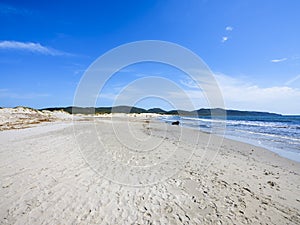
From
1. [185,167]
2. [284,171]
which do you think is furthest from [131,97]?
[284,171]

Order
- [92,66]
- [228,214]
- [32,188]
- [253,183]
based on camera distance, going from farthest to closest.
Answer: [92,66], [253,183], [32,188], [228,214]

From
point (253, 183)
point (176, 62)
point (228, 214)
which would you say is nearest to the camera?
point (228, 214)

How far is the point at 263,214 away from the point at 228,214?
0.89 metres

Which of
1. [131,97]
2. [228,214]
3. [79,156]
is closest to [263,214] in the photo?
[228,214]

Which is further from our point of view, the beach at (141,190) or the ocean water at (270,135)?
the ocean water at (270,135)

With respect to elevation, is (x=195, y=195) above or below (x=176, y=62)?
below

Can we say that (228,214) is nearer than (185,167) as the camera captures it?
Yes

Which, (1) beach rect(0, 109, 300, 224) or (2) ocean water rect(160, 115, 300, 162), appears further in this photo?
(2) ocean water rect(160, 115, 300, 162)

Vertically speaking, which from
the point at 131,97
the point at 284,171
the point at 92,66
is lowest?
the point at 284,171

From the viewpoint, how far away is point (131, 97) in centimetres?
1855

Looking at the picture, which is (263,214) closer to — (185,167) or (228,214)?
(228,214)

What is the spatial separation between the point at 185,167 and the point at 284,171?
14.8 feet

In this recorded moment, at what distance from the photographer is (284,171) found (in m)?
8.62

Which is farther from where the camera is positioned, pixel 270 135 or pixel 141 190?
pixel 270 135
